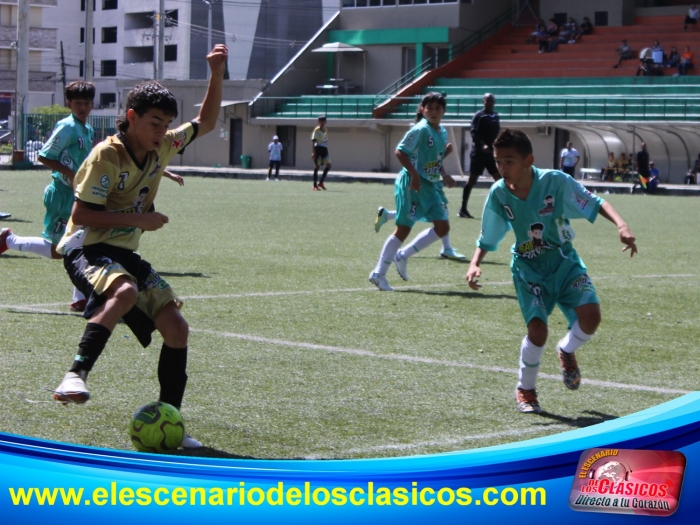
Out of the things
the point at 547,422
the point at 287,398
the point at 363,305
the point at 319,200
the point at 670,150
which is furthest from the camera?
the point at 670,150

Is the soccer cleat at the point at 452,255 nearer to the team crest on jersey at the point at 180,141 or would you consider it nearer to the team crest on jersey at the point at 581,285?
the team crest on jersey at the point at 581,285

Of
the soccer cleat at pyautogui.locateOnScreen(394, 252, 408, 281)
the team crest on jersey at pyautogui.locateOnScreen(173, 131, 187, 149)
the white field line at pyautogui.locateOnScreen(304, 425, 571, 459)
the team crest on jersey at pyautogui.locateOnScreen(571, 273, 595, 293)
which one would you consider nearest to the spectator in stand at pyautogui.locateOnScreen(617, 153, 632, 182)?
the soccer cleat at pyautogui.locateOnScreen(394, 252, 408, 281)

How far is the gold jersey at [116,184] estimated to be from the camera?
454 cm

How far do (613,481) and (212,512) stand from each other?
0.89 metres

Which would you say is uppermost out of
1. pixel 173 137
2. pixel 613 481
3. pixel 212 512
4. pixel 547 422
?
pixel 173 137

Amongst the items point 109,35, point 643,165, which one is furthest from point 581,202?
point 109,35

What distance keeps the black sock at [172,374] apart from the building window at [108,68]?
6868 cm

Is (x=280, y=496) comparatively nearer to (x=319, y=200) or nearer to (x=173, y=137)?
(x=173, y=137)

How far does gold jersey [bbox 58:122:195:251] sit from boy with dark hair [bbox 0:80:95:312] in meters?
3.83

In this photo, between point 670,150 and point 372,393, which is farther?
point 670,150

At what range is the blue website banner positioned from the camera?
2.14 m

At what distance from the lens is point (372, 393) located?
553 cm

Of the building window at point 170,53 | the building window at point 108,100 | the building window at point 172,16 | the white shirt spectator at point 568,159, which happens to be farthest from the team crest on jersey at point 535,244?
the building window at point 108,100

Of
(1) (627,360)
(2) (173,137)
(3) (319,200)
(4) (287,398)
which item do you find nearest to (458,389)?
(4) (287,398)
